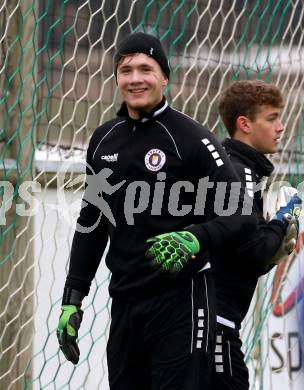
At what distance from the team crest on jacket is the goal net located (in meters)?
1.32

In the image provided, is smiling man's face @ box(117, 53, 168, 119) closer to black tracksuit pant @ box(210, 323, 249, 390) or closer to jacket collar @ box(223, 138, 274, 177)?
jacket collar @ box(223, 138, 274, 177)

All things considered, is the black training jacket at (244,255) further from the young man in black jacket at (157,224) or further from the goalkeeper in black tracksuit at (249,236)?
the young man in black jacket at (157,224)

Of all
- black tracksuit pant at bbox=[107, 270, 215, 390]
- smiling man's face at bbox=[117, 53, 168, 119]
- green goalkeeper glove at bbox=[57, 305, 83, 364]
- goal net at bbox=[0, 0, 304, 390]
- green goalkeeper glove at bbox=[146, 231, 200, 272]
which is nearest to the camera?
green goalkeeper glove at bbox=[146, 231, 200, 272]

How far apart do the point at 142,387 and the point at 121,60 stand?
117 centimetres

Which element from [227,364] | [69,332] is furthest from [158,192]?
[227,364]

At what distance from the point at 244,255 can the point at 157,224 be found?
1.51 ft

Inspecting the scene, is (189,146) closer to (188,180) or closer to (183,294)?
(188,180)

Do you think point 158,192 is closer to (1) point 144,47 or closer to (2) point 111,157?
(2) point 111,157

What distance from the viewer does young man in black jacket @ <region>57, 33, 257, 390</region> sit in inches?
136

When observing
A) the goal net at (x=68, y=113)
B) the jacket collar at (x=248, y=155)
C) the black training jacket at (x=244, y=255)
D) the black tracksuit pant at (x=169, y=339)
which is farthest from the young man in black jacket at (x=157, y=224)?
the goal net at (x=68, y=113)

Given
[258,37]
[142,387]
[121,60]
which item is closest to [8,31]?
[121,60]

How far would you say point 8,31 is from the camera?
4.66 meters

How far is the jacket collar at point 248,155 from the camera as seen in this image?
394 centimetres

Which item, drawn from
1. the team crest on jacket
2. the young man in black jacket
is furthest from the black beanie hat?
the team crest on jacket
